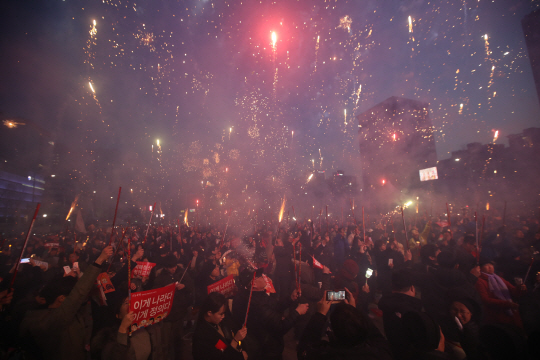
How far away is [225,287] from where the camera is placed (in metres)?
3.67

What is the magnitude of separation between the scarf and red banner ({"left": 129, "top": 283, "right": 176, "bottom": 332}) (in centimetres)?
487

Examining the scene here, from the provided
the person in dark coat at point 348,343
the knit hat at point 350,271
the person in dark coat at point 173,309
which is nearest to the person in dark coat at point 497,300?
the knit hat at point 350,271

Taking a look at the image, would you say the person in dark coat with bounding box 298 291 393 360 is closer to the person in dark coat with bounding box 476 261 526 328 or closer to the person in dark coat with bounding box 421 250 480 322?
the person in dark coat with bounding box 421 250 480 322

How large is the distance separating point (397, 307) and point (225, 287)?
252cm

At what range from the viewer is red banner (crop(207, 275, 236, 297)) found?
11.7 ft

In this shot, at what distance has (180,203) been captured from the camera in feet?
177

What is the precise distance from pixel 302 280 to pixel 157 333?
2885 millimetres

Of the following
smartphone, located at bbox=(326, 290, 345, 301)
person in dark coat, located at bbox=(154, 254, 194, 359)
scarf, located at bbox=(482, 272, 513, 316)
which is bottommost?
person in dark coat, located at bbox=(154, 254, 194, 359)

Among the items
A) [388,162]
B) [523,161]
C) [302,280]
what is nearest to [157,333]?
[302,280]

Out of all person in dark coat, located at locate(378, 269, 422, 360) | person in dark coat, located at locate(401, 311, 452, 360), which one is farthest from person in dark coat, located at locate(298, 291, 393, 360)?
person in dark coat, located at locate(378, 269, 422, 360)

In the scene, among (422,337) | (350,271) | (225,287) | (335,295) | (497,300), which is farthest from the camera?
(350,271)

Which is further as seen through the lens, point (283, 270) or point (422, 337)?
point (283, 270)

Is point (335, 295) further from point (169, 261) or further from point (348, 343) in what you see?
point (169, 261)

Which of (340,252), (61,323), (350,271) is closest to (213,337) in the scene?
(61,323)
